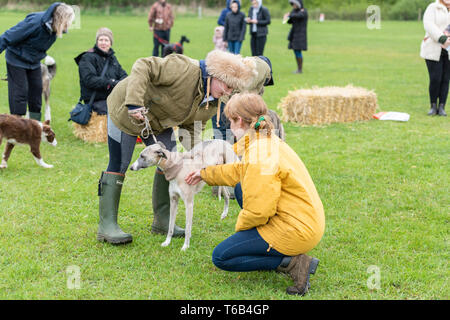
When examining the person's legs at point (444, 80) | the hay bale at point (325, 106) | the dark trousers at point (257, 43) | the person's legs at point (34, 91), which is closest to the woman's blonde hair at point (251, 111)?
the person's legs at point (34, 91)

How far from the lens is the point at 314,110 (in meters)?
10.3

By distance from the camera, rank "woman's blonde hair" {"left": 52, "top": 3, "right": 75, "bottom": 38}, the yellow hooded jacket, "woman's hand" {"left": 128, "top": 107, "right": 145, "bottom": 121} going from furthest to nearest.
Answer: "woman's blonde hair" {"left": 52, "top": 3, "right": 75, "bottom": 38}, "woman's hand" {"left": 128, "top": 107, "right": 145, "bottom": 121}, the yellow hooded jacket

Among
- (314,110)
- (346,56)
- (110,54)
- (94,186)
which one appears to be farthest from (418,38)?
(94,186)


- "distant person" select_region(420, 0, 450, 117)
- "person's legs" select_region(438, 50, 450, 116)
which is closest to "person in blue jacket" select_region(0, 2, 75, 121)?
"distant person" select_region(420, 0, 450, 117)

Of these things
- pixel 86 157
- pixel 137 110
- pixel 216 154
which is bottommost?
pixel 86 157

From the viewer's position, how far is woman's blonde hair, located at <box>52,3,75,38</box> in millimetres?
7230

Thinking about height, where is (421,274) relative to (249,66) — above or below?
below

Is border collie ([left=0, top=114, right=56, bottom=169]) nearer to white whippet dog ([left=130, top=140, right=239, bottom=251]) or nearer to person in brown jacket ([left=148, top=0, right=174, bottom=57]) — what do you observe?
white whippet dog ([left=130, top=140, right=239, bottom=251])

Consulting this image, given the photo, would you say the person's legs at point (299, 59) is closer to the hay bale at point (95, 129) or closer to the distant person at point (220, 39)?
the distant person at point (220, 39)

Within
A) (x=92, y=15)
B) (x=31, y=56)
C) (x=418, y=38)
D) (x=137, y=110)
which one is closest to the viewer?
(x=137, y=110)

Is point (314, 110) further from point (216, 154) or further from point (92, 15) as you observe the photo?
point (92, 15)

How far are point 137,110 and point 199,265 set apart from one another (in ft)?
4.84

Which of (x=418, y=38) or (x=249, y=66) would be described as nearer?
(x=249, y=66)

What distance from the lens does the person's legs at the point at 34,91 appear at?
805cm
